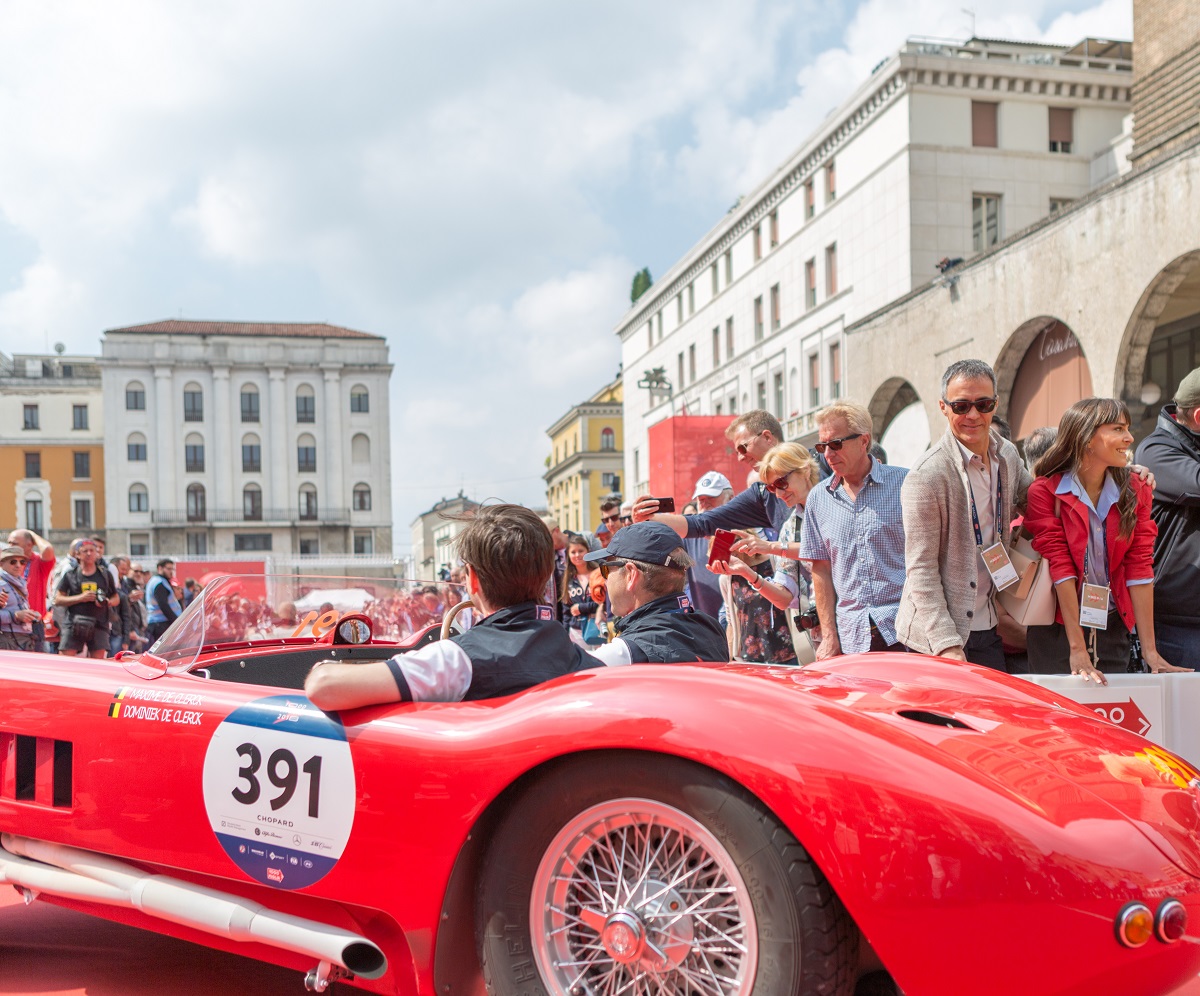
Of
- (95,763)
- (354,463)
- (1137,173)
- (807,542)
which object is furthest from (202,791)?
(354,463)

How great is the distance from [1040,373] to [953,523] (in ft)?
48.5

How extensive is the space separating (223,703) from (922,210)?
2855cm

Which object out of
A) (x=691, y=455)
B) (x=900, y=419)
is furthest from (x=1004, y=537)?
(x=900, y=419)

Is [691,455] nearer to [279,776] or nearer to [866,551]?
[866,551]

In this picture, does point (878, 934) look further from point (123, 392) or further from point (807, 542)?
point (123, 392)

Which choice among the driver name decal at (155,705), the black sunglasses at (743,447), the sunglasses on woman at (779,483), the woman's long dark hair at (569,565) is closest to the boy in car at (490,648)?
the driver name decal at (155,705)

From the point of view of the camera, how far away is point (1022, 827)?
6.56 feet

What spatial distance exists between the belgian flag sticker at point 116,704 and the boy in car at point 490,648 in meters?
0.68

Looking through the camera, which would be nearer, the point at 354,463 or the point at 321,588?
the point at 321,588

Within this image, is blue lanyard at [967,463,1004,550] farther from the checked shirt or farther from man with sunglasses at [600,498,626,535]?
man with sunglasses at [600,498,626,535]

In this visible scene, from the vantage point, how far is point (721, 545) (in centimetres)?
498

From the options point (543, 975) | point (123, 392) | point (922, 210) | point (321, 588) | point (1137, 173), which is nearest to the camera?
point (543, 975)

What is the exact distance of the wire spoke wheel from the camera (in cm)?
219

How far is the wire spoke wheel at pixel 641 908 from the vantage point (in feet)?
7.18
